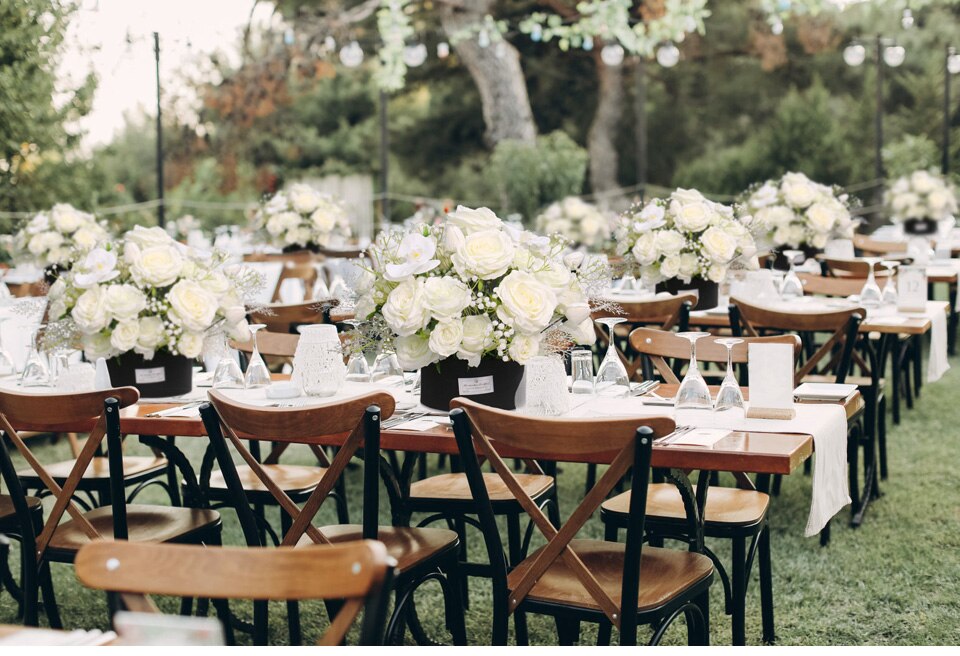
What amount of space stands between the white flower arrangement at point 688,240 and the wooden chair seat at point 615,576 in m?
2.75

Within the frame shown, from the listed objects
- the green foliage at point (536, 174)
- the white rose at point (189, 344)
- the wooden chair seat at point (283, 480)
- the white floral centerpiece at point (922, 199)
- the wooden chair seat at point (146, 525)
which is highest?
the green foliage at point (536, 174)

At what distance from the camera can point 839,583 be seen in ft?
13.3

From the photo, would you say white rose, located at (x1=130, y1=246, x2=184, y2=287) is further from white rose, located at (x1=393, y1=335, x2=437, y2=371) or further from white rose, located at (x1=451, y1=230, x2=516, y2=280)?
white rose, located at (x1=451, y1=230, x2=516, y2=280)

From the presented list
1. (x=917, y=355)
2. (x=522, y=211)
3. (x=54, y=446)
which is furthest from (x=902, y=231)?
(x=54, y=446)

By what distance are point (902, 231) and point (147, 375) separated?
34.8 ft

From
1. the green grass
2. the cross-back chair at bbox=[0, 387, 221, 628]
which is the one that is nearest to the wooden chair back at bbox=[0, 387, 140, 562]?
the cross-back chair at bbox=[0, 387, 221, 628]

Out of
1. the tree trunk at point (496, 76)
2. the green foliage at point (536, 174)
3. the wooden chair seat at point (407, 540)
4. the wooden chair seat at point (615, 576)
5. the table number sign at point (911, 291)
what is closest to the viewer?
the wooden chair seat at point (615, 576)

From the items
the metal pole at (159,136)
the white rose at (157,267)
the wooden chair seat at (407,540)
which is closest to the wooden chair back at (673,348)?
the wooden chair seat at (407,540)

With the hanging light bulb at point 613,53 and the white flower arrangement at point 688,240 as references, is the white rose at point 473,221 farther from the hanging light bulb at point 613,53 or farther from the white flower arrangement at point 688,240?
the hanging light bulb at point 613,53

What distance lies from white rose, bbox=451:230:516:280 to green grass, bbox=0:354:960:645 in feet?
4.10

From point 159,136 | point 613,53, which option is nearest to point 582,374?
point 159,136

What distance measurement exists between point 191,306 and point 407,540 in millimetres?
1039

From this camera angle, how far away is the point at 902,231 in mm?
12578

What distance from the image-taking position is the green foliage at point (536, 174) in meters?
12.7
